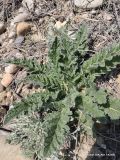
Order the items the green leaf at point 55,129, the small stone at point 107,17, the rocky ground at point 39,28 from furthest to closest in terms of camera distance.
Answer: the small stone at point 107,17 < the rocky ground at point 39,28 < the green leaf at point 55,129

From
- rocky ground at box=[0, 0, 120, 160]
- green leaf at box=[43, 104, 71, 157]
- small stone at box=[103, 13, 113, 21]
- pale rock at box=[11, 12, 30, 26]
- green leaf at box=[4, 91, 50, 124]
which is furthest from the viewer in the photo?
pale rock at box=[11, 12, 30, 26]

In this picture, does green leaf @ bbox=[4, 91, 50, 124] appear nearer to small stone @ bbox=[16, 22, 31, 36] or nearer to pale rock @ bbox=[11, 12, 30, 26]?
small stone @ bbox=[16, 22, 31, 36]

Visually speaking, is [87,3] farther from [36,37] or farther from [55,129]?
[55,129]

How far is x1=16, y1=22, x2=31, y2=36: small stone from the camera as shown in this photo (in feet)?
11.5

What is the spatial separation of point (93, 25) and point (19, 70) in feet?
2.61

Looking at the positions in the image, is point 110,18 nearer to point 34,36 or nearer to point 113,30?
point 113,30

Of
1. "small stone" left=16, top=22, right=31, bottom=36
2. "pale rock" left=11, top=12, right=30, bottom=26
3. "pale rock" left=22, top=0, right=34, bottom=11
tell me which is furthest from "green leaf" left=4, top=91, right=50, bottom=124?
"pale rock" left=22, top=0, right=34, bottom=11

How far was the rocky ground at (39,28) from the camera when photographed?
3.27 metres

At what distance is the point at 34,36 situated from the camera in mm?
3545

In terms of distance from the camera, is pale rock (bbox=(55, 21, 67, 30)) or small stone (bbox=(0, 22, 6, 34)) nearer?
pale rock (bbox=(55, 21, 67, 30))

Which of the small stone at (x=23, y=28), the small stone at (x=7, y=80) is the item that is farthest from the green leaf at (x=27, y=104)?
the small stone at (x=23, y=28)

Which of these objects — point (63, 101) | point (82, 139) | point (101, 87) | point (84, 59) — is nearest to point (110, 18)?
point (84, 59)

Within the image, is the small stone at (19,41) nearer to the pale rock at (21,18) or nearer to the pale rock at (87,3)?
the pale rock at (21,18)

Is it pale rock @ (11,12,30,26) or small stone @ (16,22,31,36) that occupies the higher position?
pale rock @ (11,12,30,26)
